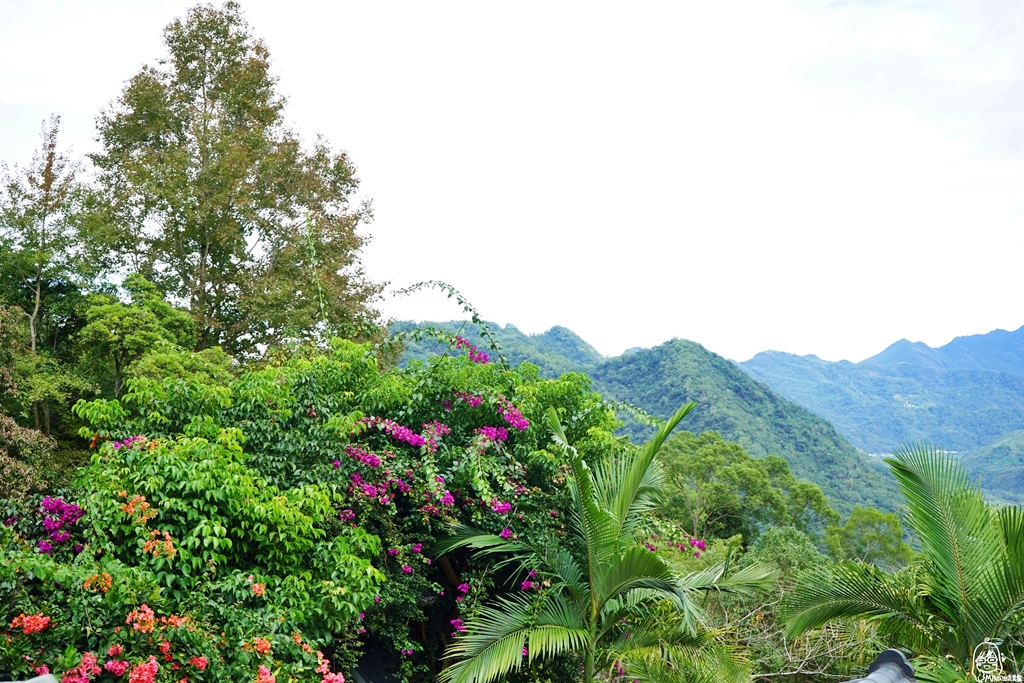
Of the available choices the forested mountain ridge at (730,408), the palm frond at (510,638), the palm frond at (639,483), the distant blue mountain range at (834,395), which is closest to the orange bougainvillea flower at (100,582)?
the palm frond at (510,638)

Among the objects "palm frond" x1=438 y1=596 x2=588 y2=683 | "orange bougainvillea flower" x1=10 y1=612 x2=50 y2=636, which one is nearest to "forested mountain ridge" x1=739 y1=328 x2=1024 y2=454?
"palm frond" x1=438 y1=596 x2=588 y2=683

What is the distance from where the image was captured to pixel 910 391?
3219 inches

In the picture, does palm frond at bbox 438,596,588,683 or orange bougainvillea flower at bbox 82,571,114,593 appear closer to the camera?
orange bougainvillea flower at bbox 82,571,114,593

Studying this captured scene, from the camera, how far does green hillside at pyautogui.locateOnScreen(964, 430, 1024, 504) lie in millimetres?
40244

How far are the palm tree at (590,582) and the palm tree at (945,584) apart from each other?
76 centimetres

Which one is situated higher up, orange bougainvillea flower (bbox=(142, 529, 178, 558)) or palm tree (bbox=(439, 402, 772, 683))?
orange bougainvillea flower (bbox=(142, 529, 178, 558))

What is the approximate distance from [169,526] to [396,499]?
7.52 feet

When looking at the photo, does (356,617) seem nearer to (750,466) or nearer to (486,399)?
(486,399)

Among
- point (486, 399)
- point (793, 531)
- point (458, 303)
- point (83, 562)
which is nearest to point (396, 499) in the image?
point (486, 399)

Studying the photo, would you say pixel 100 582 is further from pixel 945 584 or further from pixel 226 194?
pixel 226 194

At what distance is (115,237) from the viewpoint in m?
13.3

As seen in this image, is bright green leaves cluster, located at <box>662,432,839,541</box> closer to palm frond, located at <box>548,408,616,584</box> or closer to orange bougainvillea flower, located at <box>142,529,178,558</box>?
palm frond, located at <box>548,408,616,584</box>

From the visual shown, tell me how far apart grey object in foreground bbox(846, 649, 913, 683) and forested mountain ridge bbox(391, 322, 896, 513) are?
30.0 meters

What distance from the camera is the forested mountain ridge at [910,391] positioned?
67438 mm
